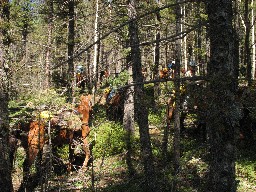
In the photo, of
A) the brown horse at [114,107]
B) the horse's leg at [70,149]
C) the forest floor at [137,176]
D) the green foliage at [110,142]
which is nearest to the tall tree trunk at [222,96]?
the forest floor at [137,176]

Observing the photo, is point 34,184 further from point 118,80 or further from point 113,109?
point 113,109

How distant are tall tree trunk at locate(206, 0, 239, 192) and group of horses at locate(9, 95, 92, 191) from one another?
5208mm

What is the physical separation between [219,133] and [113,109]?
13919 mm

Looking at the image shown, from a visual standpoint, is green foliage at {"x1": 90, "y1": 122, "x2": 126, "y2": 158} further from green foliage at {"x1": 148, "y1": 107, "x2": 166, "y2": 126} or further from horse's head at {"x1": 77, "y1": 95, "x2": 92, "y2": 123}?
horse's head at {"x1": 77, "y1": 95, "x2": 92, "y2": 123}

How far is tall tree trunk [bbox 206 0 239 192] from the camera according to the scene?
3.95 meters

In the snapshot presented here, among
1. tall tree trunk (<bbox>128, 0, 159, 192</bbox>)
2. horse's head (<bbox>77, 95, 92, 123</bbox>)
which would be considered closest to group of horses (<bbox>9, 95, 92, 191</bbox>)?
horse's head (<bbox>77, 95, 92, 123</bbox>)

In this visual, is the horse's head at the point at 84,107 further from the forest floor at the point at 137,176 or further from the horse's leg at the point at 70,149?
the forest floor at the point at 137,176

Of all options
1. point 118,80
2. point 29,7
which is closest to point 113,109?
point 118,80

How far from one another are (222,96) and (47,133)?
751 centimetres

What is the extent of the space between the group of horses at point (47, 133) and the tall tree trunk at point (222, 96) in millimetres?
5208

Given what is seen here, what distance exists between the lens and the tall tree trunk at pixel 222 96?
3951 millimetres

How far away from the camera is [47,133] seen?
10.3 m

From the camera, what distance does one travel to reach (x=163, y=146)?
45.9ft

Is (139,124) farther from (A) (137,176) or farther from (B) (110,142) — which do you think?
(B) (110,142)
